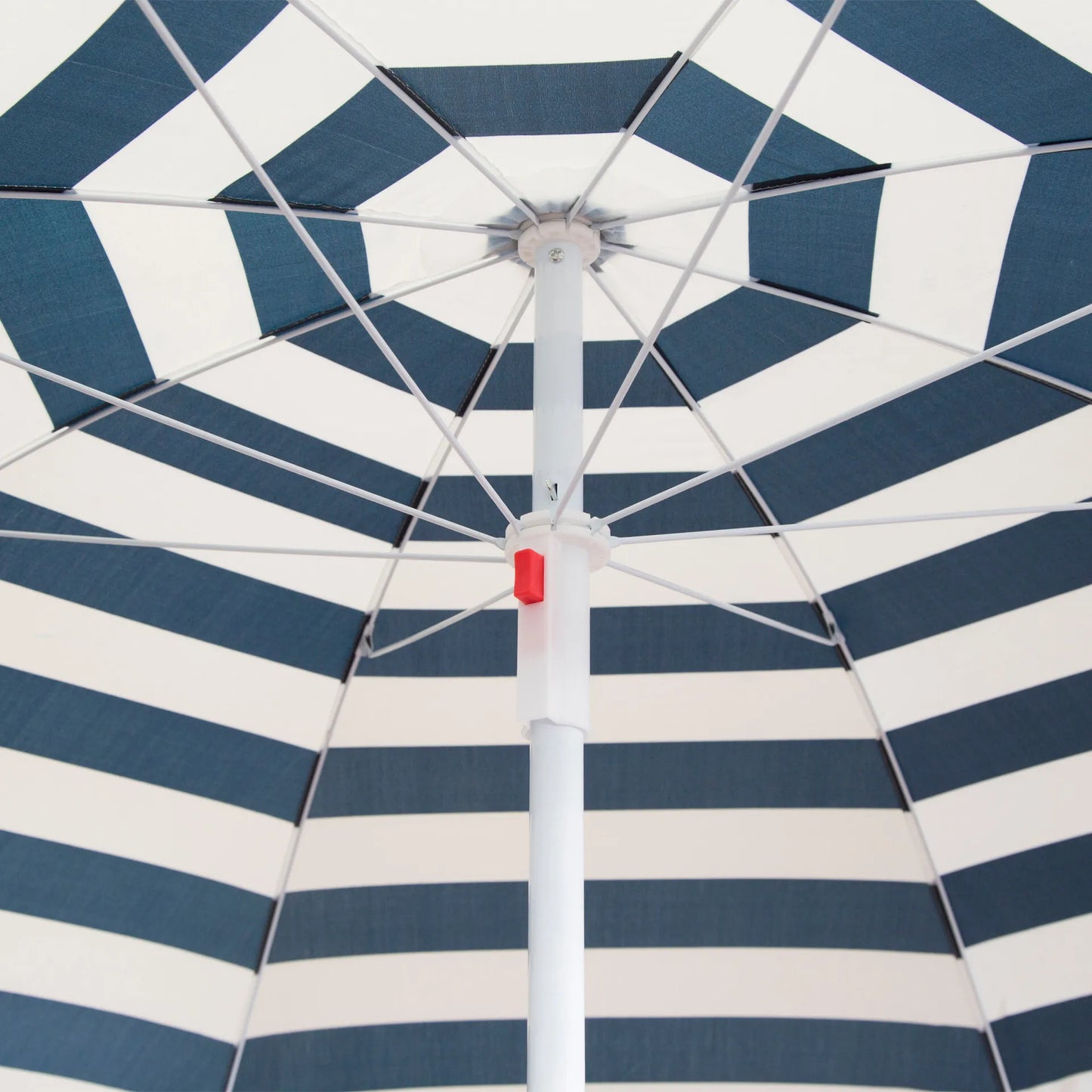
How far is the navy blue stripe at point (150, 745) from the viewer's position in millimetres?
3734

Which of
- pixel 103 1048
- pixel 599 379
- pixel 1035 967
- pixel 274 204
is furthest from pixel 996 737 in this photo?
pixel 103 1048

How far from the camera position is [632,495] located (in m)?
4.02

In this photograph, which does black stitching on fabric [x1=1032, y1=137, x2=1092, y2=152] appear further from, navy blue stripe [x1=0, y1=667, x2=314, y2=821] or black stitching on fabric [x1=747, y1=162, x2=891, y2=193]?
navy blue stripe [x1=0, y1=667, x2=314, y2=821]

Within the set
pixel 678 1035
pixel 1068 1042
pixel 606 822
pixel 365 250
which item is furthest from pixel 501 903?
pixel 365 250

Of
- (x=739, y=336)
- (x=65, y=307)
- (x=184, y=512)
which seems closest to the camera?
(x=65, y=307)

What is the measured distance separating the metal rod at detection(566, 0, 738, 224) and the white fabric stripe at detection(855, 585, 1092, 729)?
1626mm

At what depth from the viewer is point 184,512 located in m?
3.74

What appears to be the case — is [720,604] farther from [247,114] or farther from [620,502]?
[247,114]

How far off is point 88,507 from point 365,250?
1.02 metres

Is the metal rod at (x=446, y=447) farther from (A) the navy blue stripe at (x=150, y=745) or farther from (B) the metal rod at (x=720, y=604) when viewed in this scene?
(B) the metal rod at (x=720, y=604)

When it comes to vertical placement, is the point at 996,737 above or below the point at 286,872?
above

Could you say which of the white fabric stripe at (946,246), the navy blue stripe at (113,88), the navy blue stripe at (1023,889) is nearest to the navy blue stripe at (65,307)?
the navy blue stripe at (113,88)

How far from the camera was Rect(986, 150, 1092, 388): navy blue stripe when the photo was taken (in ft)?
9.89

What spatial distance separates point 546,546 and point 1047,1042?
2.22m
